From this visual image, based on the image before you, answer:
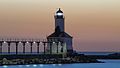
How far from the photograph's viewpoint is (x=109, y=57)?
122375 mm

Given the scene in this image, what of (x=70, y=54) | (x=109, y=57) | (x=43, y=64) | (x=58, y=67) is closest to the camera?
(x=58, y=67)

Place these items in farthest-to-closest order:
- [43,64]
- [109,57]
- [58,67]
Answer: [109,57], [43,64], [58,67]

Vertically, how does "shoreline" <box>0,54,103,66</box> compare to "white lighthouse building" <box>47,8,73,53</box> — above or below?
below

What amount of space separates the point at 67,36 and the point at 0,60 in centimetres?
1902

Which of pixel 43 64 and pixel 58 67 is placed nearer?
pixel 58 67

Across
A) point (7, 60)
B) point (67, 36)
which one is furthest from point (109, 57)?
point (7, 60)

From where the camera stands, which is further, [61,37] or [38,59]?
[61,37]

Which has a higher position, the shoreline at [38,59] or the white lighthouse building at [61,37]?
the white lighthouse building at [61,37]

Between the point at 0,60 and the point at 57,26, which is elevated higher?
the point at 57,26

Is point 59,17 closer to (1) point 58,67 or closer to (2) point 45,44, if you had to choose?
(2) point 45,44

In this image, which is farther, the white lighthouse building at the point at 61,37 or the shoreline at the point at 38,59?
the white lighthouse building at the point at 61,37

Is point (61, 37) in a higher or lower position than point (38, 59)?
higher

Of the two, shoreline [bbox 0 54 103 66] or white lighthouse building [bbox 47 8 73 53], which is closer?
shoreline [bbox 0 54 103 66]

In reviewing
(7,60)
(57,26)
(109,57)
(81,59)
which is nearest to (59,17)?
(57,26)
